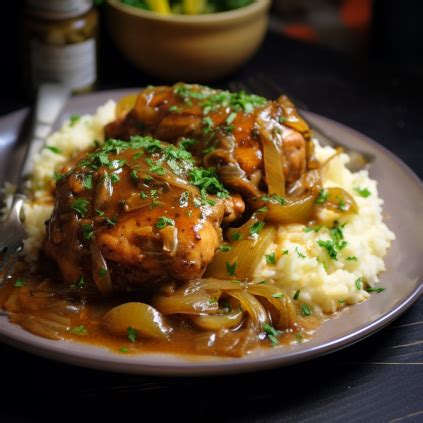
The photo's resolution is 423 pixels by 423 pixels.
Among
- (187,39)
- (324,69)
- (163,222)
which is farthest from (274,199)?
(324,69)

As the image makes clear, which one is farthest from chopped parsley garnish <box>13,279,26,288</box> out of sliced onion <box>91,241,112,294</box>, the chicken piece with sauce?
sliced onion <box>91,241,112,294</box>

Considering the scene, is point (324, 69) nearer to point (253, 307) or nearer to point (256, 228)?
point (256, 228)

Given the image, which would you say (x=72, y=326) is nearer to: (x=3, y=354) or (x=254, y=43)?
(x=3, y=354)

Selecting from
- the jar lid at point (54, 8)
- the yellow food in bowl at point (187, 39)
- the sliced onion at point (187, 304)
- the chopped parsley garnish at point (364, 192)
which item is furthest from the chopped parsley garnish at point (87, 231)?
the yellow food in bowl at point (187, 39)

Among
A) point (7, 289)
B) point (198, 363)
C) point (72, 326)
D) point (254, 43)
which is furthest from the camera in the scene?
point (254, 43)

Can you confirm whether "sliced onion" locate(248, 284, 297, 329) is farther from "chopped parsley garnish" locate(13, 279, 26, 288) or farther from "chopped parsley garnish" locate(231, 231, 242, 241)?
"chopped parsley garnish" locate(13, 279, 26, 288)

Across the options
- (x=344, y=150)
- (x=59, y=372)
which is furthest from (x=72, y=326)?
(x=344, y=150)
